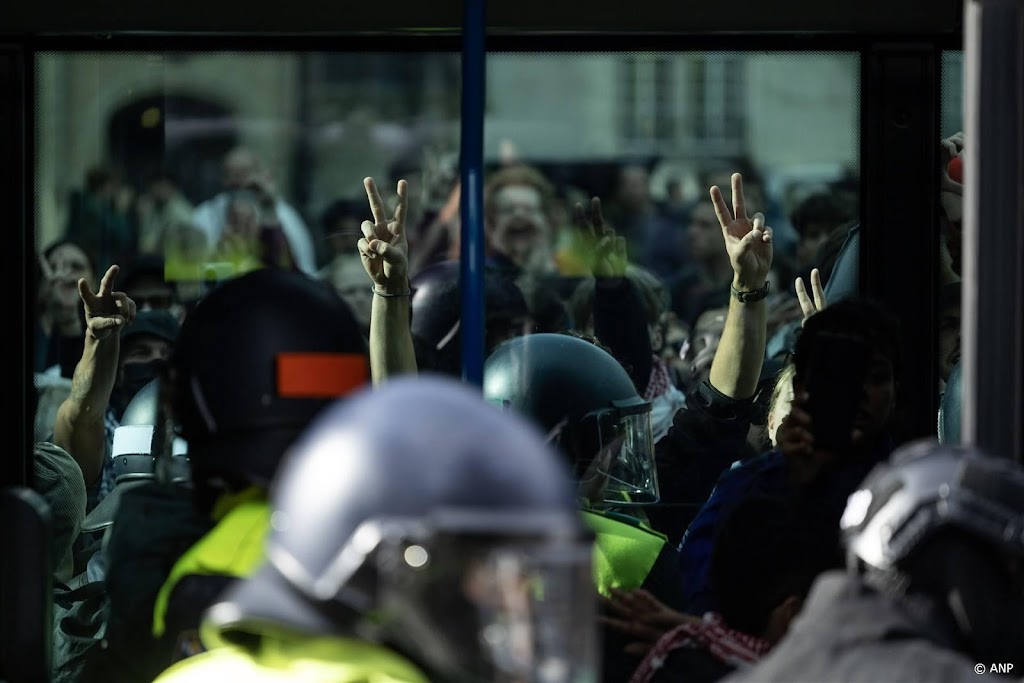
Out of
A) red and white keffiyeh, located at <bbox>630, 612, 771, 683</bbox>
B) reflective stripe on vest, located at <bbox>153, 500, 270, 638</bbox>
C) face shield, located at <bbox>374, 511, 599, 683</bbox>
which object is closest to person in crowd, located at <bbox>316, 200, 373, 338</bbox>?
red and white keffiyeh, located at <bbox>630, 612, 771, 683</bbox>

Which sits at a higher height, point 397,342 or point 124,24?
point 124,24

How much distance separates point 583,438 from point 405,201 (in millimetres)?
724

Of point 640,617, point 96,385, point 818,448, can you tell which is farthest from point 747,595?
point 96,385

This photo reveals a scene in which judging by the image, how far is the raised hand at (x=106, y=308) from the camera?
4406 millimetres

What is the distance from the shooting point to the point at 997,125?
2855mm

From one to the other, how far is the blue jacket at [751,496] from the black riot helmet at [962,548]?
1.23m

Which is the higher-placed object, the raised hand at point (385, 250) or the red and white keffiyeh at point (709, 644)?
the raised hand at point (385, 250)

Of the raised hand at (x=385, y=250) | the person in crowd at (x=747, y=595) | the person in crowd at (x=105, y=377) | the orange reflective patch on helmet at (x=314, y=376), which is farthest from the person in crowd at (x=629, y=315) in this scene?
the orange reflective patch on helmet at (x=314, y=376)

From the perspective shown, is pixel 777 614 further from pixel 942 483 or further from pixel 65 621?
pixel 65 621

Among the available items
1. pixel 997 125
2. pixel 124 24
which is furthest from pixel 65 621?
pixel 997 125

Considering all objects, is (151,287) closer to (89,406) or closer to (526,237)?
(89,406)

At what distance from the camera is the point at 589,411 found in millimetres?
4238

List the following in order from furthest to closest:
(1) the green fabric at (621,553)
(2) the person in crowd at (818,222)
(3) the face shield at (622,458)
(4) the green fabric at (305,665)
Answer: (2) the person in crowd at (818,222)
(3) the face shield at (622,458)
(1) the green fabric at (621,553)
(4) the green fabric at (305,665)

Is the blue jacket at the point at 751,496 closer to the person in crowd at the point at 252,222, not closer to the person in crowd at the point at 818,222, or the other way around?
the person in crowd at the point at 818,222
